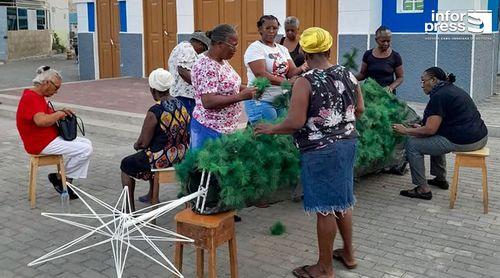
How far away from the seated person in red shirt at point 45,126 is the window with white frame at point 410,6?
6.56 metres

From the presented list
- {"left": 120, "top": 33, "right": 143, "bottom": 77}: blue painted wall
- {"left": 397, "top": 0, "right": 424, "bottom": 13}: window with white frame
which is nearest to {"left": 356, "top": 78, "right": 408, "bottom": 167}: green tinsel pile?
{"left": 397, "top": 0, "right": 424, "bottom": 13}: window with white frame

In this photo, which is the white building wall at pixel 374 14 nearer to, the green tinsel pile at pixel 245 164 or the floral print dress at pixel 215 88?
the floral print dress at pixel 215 88

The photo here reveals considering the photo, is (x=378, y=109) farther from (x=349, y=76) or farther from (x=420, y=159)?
(x=349, y=76)

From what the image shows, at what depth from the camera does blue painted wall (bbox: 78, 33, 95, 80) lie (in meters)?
16.7

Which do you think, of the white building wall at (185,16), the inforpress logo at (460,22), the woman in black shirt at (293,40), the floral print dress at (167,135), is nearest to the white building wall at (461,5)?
the inforpress logo at (460,22)

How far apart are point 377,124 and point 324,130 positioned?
199cm

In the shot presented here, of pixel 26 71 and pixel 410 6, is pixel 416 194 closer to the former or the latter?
pixel 410 6

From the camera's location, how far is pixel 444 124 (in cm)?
532

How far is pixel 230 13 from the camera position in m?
12.6

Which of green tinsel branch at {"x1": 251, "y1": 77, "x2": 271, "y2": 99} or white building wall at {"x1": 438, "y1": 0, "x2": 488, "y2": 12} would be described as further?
white building wall at {"x1": 438, "y1": 0, "x2": 488, "y2": 12}

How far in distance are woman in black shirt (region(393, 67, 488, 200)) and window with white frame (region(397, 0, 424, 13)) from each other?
15.9ft

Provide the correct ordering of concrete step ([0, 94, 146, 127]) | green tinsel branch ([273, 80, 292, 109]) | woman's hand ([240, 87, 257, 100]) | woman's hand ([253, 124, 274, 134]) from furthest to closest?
1. concrete step ([0, 94, 146, 127])
2. green tinsel branch ([273, 80, 292, 109])
3. woman's hand ([240, 87, 257, 100])
4. woman's hand ([253, 124, 274, 134])

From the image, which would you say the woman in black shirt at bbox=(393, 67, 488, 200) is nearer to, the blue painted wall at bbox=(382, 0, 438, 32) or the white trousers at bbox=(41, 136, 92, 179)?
the white trousers at bbox=(41, 136, 92, 179)

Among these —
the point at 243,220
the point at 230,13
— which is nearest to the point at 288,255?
the point at 243,220
